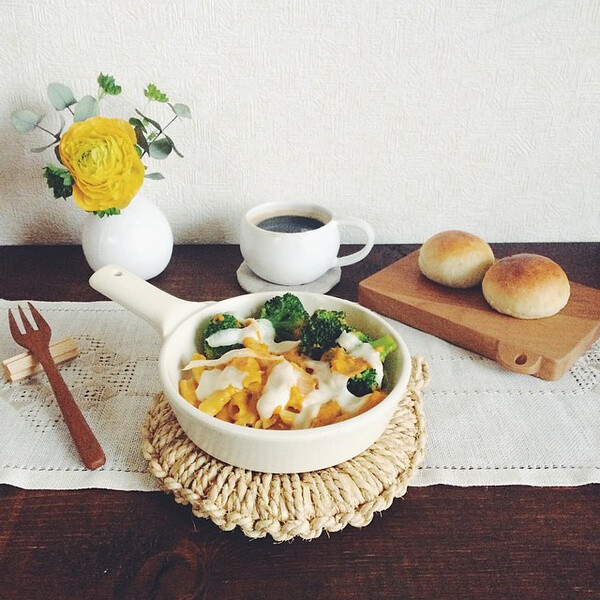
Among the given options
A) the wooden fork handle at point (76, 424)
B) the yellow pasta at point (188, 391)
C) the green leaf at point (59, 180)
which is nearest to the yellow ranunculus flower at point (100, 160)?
the green leaf at point (59, 180)

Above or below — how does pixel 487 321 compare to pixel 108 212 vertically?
below

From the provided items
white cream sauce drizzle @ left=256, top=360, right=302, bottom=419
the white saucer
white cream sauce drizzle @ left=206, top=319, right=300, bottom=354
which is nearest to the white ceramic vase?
the white saucer

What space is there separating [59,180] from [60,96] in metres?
0.15

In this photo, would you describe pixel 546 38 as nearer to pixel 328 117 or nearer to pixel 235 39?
pixel 328 117

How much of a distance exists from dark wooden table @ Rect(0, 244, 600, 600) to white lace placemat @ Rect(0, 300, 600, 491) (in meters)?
0.02

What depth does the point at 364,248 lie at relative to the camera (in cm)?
100

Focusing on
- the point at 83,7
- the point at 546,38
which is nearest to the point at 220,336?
the point at 83,7

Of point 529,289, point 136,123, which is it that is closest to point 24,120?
point 136,123

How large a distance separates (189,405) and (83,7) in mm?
741

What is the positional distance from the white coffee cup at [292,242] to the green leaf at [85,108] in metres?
0.29

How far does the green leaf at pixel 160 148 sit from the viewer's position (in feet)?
3.06

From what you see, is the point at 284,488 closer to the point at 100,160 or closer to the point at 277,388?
the point at 277,388

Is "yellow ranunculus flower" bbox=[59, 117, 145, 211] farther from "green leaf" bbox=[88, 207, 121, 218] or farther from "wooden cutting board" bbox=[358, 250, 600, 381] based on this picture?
"wooden cutting board" bbox=[358, 250, 600, 381]

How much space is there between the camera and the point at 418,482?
2.01 feet
